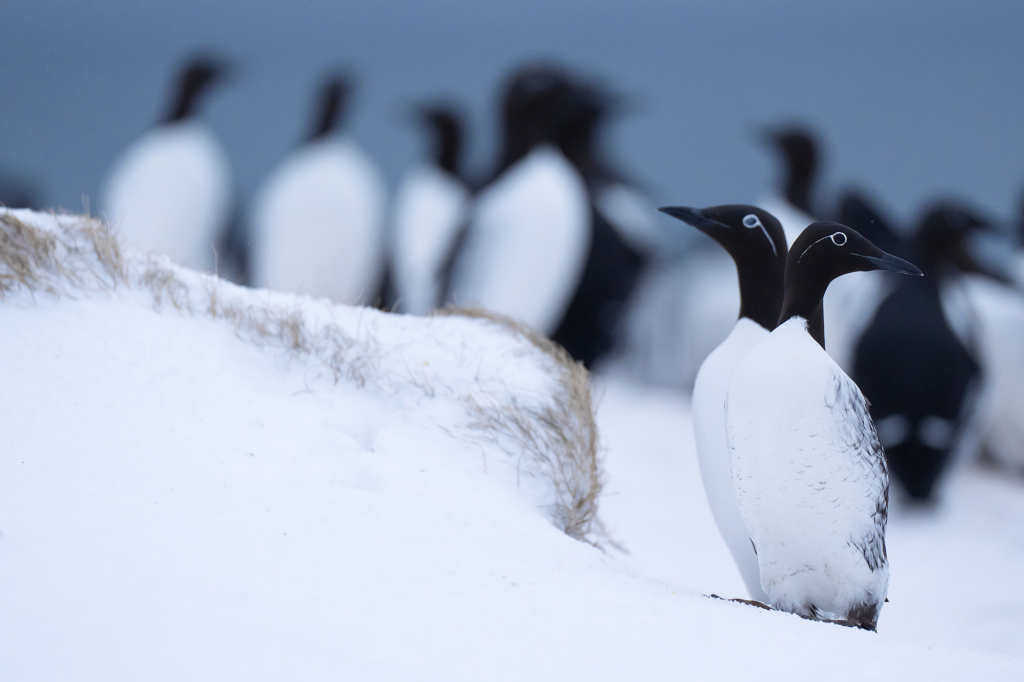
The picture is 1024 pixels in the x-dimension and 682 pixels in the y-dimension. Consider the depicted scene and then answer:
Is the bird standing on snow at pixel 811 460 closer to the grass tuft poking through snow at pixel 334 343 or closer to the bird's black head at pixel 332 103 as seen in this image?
the grass tuft poking through snow at pixel 334 343

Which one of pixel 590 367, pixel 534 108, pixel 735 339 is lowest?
pixel 590 367

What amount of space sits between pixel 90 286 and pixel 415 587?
1398mm

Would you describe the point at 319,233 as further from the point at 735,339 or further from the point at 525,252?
the point at 735,339

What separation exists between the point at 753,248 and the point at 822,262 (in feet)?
1.84

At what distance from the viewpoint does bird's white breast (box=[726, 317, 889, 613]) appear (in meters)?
2.15

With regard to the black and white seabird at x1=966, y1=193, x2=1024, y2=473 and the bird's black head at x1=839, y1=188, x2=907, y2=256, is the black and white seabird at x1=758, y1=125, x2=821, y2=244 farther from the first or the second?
the black and white seabird at x1=966, y1=193, x2=1024, y2=473

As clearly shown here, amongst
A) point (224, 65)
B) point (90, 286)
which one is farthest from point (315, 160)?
point (90, 286)

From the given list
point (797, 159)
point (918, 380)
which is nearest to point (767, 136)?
point (797, 159)

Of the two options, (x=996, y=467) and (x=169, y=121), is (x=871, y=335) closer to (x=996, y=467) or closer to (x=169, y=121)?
(x=996, y=467)

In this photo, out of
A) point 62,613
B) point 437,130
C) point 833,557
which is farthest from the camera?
point 437,130

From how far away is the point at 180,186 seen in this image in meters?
7.41

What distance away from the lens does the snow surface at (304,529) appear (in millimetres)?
1463

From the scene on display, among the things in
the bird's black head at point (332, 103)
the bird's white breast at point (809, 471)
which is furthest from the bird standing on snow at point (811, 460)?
the bird's black head at point (332, 103)

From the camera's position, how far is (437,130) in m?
8.98
